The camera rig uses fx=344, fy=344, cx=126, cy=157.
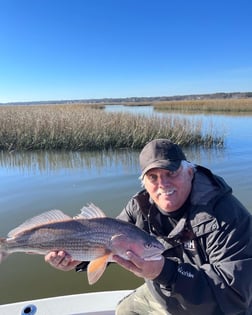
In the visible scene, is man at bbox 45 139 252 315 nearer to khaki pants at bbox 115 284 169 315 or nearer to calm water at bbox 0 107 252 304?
khaki pants at bbox 115 284 169 315

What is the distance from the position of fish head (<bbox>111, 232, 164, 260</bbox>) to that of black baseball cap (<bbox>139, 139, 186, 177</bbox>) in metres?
0.46

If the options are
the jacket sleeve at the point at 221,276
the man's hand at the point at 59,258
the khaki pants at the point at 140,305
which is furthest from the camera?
the khaki pants at the point at 140,305

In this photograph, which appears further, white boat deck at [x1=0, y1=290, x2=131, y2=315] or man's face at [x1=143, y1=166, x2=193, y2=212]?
white boat deck at [x1=0, y1=290, x2=131, y2=315]

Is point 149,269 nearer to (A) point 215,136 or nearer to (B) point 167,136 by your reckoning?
(B) point 167,136

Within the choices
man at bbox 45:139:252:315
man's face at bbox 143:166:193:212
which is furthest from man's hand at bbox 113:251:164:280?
man's face at bbox 143:166:193:212

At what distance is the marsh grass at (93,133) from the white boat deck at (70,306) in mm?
9828

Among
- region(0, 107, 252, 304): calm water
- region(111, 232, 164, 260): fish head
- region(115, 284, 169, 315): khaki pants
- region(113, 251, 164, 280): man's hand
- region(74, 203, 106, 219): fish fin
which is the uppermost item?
region(74, 203, 106, 219): fish fin

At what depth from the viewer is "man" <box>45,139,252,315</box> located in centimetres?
174

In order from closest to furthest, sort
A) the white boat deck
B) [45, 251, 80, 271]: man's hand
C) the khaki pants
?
1. [45, 251, 80, 271]: man's hand
2. the khaki pants
3. the white boat deck

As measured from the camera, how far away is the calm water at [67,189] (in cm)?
422

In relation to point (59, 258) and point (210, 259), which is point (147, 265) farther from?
point (59, 258)

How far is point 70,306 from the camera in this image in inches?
110

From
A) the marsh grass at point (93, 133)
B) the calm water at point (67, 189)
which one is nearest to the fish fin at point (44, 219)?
the calm water at point (67, 189)

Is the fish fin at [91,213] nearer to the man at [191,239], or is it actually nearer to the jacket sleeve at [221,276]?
the man at [191,239]
